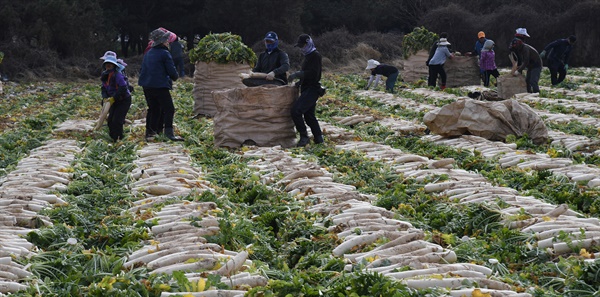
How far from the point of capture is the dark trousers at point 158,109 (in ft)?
40.2

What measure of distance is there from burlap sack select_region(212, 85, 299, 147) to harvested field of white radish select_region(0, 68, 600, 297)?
377 mm

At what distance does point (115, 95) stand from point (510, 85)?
10.2 m

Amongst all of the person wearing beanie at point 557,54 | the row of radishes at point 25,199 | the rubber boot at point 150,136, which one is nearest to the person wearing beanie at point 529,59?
the person wearing beanie at point 557,54

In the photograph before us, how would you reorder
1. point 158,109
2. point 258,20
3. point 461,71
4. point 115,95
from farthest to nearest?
point 258,20 → point 461,71 → point 158,109 → point 115,95

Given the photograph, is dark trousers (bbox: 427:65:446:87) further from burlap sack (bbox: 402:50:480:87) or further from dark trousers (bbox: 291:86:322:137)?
dark trousers (bbox: 291:86:322:137)

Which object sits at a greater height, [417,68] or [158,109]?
[158,109]

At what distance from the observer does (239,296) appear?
15.5 ft

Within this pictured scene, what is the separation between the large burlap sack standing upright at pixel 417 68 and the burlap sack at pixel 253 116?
13.5 meters

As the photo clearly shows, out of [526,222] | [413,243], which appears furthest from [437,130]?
[413,243]

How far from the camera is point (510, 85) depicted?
18.4 meters

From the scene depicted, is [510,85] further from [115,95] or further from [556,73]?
[115,95]

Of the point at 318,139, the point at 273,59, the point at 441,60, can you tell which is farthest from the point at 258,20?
the point at 318,139

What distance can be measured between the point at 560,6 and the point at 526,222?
32719 millimetres

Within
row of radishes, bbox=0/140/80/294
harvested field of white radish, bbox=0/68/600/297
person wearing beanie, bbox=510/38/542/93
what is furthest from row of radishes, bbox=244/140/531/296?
person wearing beanie, bbox=510/38/542/93
